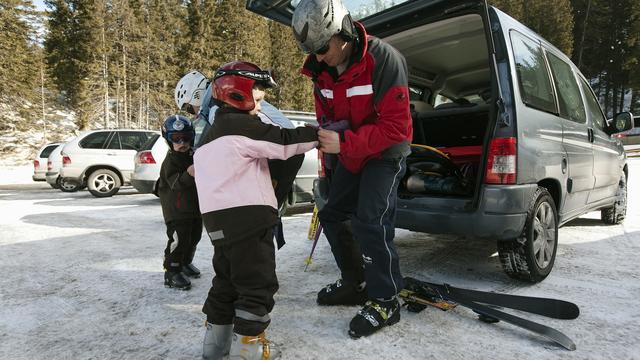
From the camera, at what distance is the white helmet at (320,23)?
2.13 meters

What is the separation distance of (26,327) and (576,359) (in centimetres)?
323

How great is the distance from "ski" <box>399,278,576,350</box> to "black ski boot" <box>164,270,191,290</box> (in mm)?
1689

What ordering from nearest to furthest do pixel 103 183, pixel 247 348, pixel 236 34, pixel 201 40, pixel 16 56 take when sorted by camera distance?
pixel 247 348 < pixel 103 183 < pixel 16 56 < pixel 201 40 < pixel 236 34

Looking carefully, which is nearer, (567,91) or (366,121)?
(366,121)

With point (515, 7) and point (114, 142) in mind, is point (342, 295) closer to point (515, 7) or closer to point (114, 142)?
point (114, 142)

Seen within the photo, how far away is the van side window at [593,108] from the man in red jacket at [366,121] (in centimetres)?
300

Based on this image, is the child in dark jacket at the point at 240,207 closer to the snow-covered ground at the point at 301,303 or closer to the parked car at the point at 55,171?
the snow-covered ground at the point at 301,303

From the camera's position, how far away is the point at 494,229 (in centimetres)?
266

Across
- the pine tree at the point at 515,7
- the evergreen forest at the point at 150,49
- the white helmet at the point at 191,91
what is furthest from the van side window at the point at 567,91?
the pine tree at the point at 515,7

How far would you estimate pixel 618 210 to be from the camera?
519 centimetres

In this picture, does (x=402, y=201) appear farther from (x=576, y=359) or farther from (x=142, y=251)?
(x=142, y=251)

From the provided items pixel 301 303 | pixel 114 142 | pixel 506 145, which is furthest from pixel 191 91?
pixel 114 142

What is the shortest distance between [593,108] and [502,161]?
8.46 feet

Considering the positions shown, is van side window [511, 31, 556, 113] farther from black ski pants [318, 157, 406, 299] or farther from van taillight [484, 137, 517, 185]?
black ski pants [318, 157, 406, 299]
